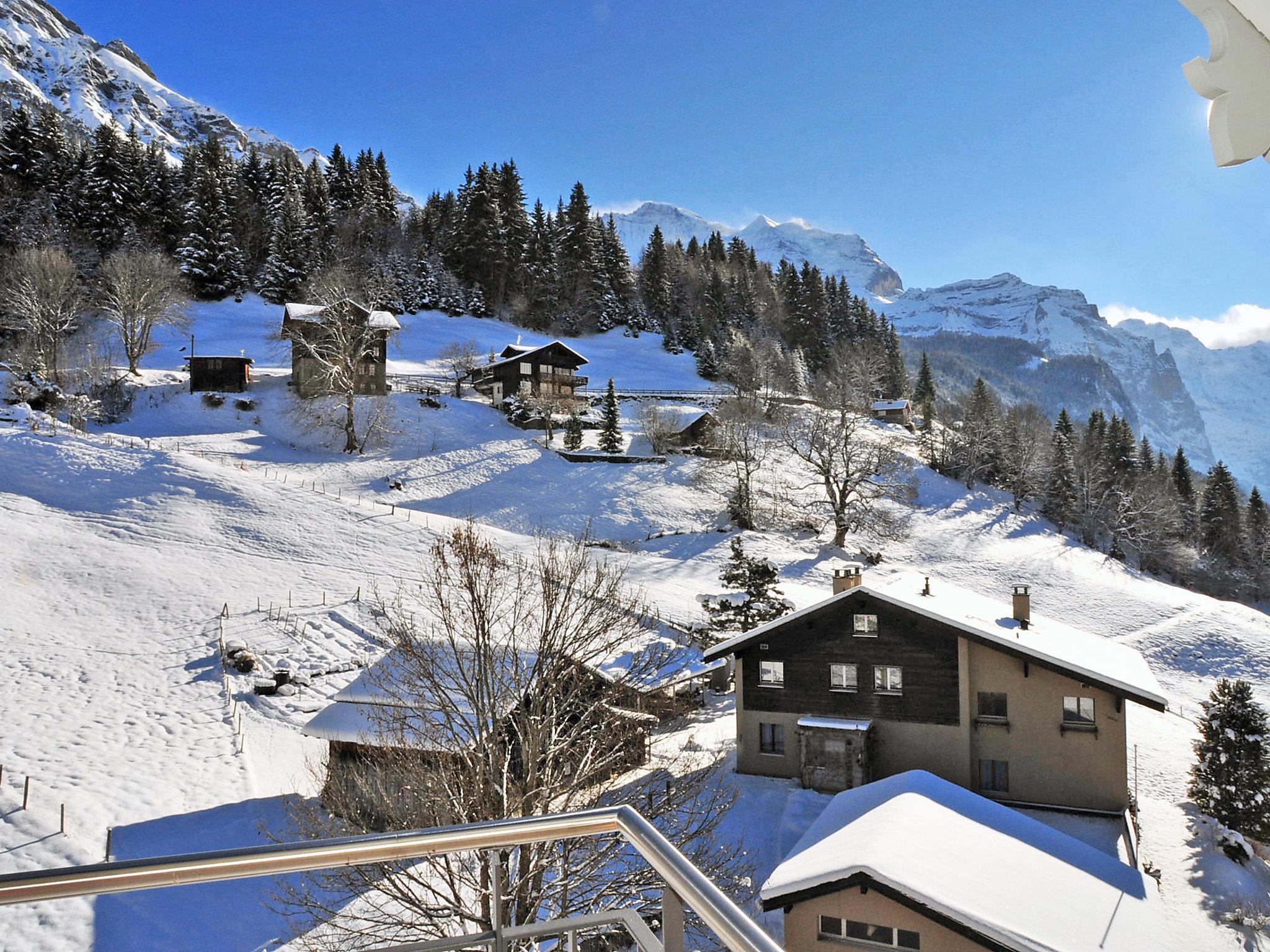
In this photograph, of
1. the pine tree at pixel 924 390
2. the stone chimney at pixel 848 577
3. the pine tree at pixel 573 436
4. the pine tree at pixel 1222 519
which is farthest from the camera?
the pine tree at pixel 924 390

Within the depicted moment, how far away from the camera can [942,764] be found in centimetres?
1933

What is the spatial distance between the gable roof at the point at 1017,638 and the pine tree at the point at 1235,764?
1.87m

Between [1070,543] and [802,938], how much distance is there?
148 ft

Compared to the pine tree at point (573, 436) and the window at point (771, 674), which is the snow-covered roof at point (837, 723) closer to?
the window at point (771, 674)

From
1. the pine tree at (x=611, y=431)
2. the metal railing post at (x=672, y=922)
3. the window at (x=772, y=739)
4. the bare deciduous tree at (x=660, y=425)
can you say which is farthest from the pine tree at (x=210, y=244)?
the metal railing post at (x=672, y=922)

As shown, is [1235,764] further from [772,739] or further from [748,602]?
[748,602]

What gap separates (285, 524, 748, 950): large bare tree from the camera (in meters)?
9.81

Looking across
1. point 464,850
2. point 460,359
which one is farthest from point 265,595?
point 460,359

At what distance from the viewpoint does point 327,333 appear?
150 ft

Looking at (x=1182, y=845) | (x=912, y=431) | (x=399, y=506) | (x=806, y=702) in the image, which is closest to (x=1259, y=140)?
(x=806, y=702)

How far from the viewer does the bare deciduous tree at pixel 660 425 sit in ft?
162

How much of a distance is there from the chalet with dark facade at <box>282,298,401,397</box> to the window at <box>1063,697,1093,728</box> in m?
41.6

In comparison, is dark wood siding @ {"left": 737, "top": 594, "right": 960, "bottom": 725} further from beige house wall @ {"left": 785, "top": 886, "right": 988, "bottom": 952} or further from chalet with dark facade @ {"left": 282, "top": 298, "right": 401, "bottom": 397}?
chalet with dark facade @ {"left": 282, "top": 298, "right": 401, "bottom": 397}

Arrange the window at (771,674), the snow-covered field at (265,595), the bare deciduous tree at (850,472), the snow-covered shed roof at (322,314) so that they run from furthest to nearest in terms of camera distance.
Result: 1. the snow-covered shed roof at (322,314)
2. the bare deciduous tree at (850,472)
3. the window at (771,674)
4. the snow-covered field at (265,595)
